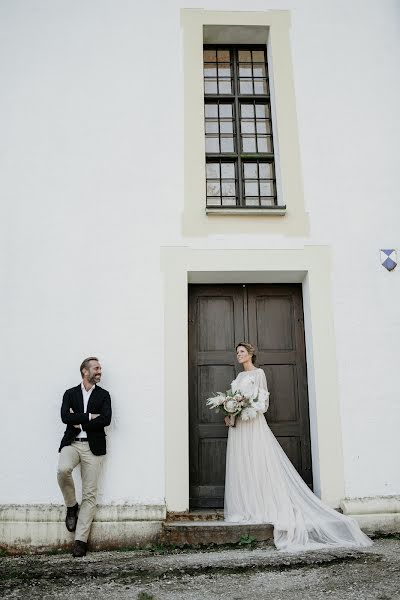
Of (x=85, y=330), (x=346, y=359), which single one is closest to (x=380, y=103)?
(x=346, y=359)

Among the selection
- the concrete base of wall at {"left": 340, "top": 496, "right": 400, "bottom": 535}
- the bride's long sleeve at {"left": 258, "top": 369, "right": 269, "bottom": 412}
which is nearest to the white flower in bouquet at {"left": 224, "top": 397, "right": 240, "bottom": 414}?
the bride's long sleeve at {"left": 258, "top": 369, "right": 269, "bottom": 412}

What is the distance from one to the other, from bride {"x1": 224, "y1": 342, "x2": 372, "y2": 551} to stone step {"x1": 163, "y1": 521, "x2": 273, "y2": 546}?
0.13m

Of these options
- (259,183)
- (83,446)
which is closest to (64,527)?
(83,446)

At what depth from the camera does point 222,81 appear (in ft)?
25.8

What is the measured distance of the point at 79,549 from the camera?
5719mm

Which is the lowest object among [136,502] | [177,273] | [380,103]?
[136,502]

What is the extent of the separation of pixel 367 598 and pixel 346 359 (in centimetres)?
294

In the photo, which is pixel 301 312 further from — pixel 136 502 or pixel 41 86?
pixel 41 86

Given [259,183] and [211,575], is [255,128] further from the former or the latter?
[211,575]

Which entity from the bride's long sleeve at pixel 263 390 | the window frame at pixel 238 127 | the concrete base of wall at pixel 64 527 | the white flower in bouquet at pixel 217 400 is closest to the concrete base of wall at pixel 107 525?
the concrete base of wall at pixel 64 527

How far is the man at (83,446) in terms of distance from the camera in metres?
5.89

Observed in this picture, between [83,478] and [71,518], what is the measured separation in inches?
16.4

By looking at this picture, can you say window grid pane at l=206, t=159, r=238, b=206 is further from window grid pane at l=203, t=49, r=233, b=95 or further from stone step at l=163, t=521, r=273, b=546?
stone step at l=163, t=521, r=273, b=546

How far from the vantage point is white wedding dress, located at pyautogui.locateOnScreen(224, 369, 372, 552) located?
5.68 metres
